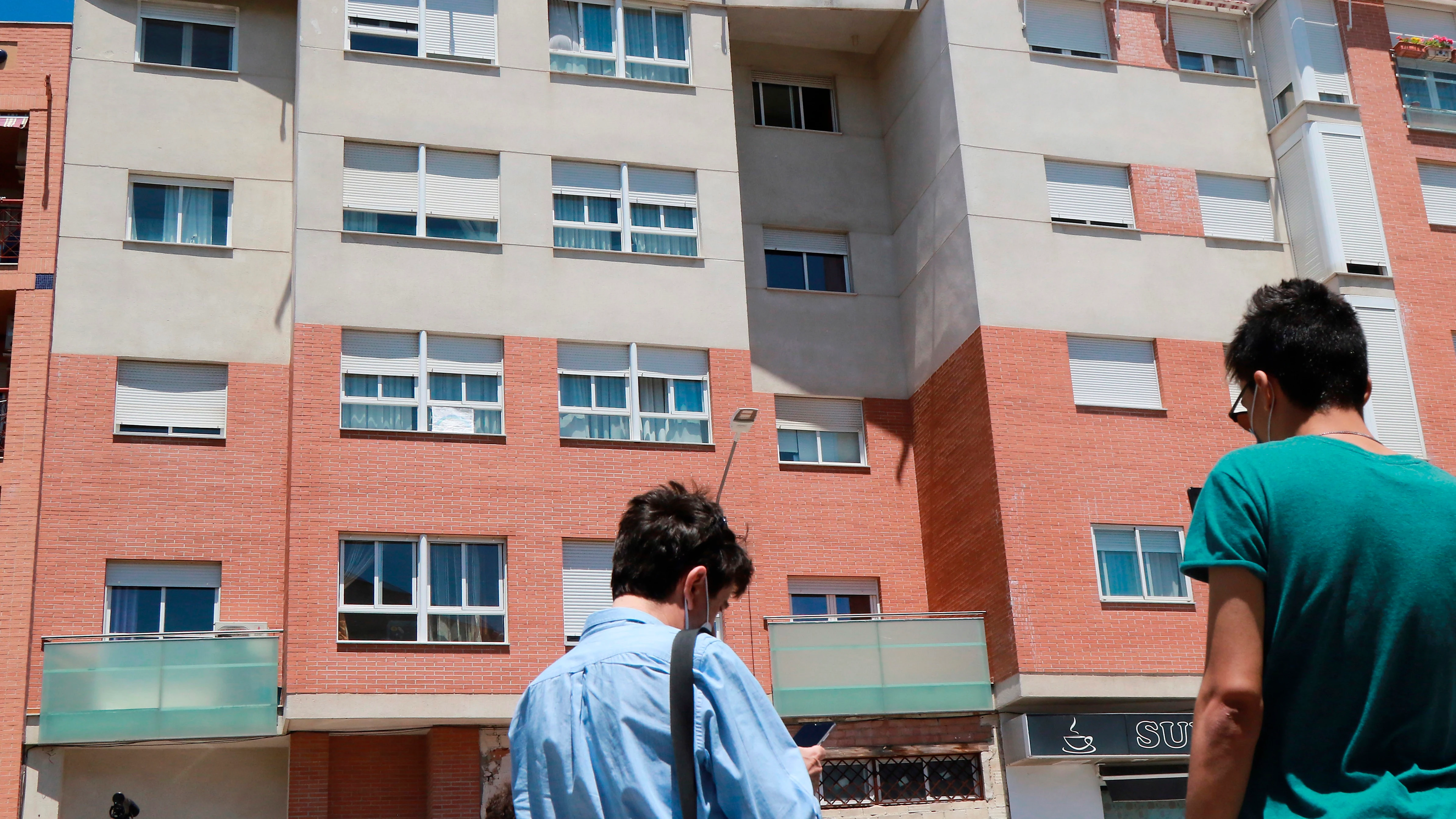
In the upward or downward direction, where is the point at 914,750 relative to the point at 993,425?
downward

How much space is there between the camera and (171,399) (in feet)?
72.6

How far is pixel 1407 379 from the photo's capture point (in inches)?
963

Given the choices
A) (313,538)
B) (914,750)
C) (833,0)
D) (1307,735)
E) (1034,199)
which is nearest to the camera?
(1307,735)

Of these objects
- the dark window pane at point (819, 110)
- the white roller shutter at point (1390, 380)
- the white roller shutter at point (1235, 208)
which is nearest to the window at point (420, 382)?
the dark window pane at point (819, 110)

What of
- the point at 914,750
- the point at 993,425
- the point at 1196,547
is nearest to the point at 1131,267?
the point at 993,425

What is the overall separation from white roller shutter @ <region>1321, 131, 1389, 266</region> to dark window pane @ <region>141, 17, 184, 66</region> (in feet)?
60.3

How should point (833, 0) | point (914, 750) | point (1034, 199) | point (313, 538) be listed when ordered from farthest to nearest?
1. point (833, 0)
2. point (1034, 199)
3. point (914, 750)
4. point (313, 538)

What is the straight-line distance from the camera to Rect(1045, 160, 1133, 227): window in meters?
24.6

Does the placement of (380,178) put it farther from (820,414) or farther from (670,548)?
(670,548)

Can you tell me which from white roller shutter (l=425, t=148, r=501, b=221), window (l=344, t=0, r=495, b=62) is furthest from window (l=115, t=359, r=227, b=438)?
window (l=344, t=0, r=495, b=62)

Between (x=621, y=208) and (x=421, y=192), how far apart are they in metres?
3.01

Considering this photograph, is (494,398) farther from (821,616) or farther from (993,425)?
(993,425)

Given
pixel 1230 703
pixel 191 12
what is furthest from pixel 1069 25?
pixel 1230 703

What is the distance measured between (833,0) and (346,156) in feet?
28.5
